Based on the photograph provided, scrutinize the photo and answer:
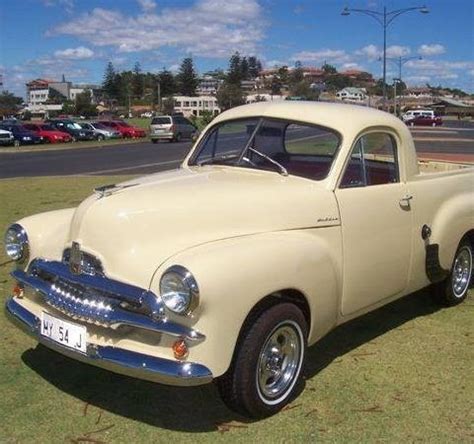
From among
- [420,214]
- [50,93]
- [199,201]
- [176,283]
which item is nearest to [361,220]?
[420,214]

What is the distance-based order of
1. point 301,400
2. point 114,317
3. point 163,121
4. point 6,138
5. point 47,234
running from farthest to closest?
1. point 163,121
2. point 6,138
3. point 47,234
4. point 301,400
5. point 114,317

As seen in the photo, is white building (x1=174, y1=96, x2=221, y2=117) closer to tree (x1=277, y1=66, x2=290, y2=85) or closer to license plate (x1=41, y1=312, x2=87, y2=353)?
tree (x1=277, y1=66, x2=290, y2=85)

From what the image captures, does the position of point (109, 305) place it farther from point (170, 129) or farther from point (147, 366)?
point (170, 129)

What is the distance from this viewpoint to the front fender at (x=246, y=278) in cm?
330

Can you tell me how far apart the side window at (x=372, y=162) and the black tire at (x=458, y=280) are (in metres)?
1.16

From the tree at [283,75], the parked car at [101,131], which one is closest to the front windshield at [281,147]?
the parked car at [101,131]

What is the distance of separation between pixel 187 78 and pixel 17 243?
14825 cm

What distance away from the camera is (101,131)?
165 feet

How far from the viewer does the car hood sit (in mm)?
3645

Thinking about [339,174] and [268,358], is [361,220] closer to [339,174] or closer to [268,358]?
[339,174]

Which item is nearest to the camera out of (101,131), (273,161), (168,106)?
(273,161)

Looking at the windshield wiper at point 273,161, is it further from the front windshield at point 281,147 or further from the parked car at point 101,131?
the parked car at point 101,131

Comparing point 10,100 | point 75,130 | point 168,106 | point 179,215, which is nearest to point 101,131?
point 75,130

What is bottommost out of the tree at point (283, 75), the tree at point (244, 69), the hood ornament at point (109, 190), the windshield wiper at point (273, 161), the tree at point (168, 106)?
the hood ornament at point (109, 190)
